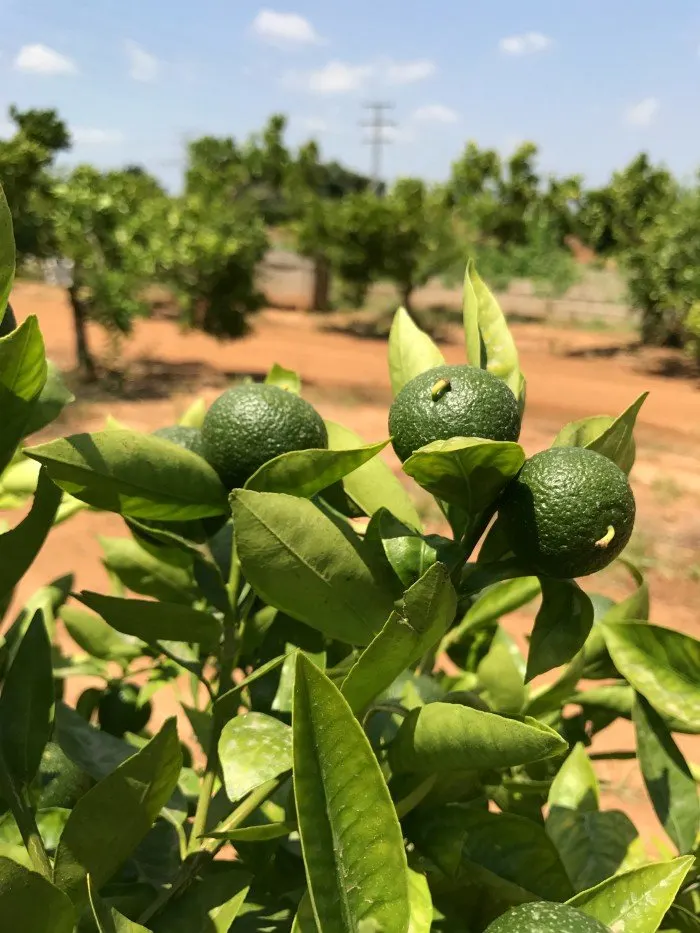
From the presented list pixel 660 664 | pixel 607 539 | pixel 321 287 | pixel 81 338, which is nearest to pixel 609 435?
pixel 607 539

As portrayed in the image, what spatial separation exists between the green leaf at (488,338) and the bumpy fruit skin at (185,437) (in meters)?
0.29

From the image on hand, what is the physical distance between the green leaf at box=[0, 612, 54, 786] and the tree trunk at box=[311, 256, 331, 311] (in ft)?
63.7

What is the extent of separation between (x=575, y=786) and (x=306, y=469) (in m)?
0.55

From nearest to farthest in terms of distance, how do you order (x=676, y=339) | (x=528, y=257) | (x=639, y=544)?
(x=639, y=544)
(x=676, y=339)
(x=528, y=257)

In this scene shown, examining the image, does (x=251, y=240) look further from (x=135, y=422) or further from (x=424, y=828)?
(x=424, y=828)

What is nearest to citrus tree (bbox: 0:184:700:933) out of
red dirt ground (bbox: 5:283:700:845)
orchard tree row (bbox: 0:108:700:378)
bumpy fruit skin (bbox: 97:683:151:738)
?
bumpy fruit skin (bbox: 97:683:151:738)

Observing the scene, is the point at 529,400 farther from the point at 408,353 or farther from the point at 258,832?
the point at 258,832

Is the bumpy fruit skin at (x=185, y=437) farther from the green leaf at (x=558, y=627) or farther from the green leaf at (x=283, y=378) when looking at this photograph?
the green leaf at (x=558, y=627)

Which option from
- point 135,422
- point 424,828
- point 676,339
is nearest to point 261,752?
point 424,828

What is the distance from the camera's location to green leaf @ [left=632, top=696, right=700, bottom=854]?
81cm

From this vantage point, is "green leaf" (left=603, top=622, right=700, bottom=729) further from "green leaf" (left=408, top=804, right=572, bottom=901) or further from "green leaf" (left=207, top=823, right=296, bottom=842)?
"green leaf" (left=207, top=823, right=296, bottom=842)

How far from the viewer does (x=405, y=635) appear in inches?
23.3

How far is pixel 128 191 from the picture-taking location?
1041 centimetres

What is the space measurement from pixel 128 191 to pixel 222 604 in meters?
10.6
